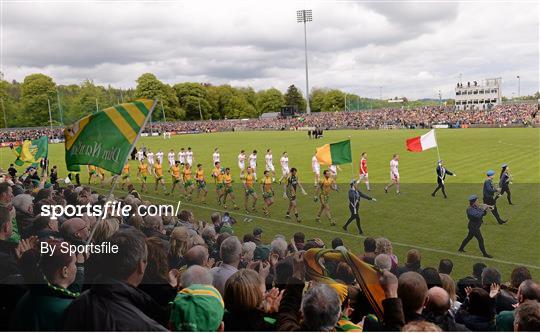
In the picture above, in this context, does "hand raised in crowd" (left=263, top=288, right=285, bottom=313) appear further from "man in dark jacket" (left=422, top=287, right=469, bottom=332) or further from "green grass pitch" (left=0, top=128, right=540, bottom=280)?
"green grass pitch" (left=0, top=128, right=540, bottom=280)

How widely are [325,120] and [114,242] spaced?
89173mm

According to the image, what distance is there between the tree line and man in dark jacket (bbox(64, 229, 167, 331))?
34.0m

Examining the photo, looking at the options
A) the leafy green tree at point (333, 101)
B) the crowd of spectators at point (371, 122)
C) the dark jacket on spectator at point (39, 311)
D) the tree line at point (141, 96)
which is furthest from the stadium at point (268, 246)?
the leafy green tree at point (333, 101)

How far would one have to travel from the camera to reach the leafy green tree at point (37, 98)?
203 ft

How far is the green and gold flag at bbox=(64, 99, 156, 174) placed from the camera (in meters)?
5.95

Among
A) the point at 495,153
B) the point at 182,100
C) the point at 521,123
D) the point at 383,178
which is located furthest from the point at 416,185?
the point at 182,100

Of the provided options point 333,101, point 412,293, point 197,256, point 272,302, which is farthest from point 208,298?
point 333,101

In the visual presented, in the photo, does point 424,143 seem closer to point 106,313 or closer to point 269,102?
point 106,313

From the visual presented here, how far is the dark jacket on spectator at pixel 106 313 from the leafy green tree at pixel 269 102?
Answer: 120128mm

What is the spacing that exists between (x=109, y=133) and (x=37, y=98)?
6560 cm

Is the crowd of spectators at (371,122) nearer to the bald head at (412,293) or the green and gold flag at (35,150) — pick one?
the green and gold flag at (35,150)

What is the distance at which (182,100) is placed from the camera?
8550cm

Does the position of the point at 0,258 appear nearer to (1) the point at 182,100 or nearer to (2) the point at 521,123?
(2) the point at 521,123

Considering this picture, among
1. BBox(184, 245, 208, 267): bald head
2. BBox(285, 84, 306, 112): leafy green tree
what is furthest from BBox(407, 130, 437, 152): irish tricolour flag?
BBox(285, 84, 306, 112): leafy green tree
